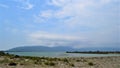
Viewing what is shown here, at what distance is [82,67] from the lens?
28172 millimetres

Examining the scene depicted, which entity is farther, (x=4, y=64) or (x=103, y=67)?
(x=103, y=67)

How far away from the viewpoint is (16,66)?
25.8 metres

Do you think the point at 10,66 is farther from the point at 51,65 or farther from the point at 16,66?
the point at 51,65

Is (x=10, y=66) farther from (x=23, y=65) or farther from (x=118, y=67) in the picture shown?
(x=118, y=67)

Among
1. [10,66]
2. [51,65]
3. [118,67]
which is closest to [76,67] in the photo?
[51,65]

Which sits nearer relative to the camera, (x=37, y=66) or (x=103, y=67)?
(x=37, y=66)

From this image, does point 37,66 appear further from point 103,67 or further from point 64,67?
point 103,67

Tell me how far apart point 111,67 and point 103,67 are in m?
1.09

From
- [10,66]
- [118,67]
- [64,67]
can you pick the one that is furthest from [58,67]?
[118,67]

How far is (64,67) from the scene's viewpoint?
27.2 metres

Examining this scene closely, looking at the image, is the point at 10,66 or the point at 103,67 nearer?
the point at 10,66

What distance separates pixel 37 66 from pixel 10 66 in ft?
9.49

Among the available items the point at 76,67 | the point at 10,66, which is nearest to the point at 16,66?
the point at 10,66

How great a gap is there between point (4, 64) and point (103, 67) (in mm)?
11229
